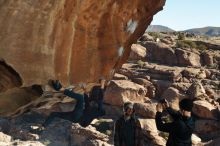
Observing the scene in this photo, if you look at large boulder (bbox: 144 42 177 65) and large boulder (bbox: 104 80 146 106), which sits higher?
large boulder (bbox: 144 42 177 65)

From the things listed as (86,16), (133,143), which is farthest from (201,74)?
(86,16)

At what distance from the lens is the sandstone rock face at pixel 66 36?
437 centimetres

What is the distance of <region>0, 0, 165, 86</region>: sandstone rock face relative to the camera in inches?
172

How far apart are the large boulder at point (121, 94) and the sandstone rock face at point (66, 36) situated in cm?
2118

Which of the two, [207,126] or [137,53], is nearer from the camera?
[207,126]

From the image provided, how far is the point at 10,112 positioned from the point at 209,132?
70.7 feet

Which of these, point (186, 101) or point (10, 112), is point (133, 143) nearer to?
point (186, 101)

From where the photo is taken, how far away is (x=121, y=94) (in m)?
27.1

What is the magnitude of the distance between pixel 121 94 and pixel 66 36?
2242cm

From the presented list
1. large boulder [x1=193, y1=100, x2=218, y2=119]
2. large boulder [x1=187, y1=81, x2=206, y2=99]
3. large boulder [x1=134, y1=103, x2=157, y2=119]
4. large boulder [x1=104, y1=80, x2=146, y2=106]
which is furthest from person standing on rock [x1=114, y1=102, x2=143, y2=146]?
large boulder [x1=187, y1=81, x2=206, y2=99]

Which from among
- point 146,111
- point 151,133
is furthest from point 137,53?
point 151,133

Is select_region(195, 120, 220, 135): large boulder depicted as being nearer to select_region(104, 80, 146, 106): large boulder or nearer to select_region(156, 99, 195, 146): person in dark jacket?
select_region(104, 80, 146, 106): large boulder

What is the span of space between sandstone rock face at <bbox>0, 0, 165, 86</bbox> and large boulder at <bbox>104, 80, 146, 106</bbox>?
21.2 metres

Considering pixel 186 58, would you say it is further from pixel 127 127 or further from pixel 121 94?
pixel 127 127
